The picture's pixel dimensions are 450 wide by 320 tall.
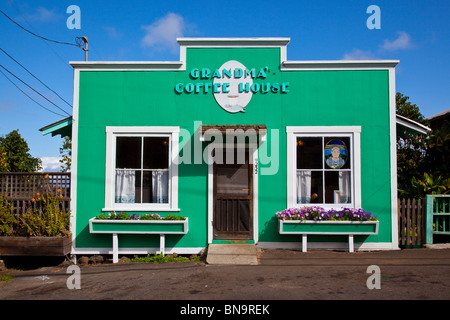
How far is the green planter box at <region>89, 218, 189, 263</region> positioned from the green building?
1.08 feet

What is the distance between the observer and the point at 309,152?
7867mm

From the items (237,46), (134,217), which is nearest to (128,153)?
(134,217)

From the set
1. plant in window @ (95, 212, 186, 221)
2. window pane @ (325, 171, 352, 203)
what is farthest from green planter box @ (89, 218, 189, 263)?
window pane @ (325, 171, 352, 203)

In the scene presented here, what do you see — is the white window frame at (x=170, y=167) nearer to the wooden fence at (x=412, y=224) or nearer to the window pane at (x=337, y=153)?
the window pane at (x=337, y=153)

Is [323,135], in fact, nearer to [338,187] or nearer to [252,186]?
[338,187]

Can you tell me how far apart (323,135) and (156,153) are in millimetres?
3839

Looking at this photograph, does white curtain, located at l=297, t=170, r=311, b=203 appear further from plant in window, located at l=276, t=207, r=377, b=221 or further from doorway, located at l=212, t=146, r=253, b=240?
doorway, located at l=212, t=146, r=253, b=240

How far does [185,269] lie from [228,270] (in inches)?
34.1

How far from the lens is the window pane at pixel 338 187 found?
777 cm
